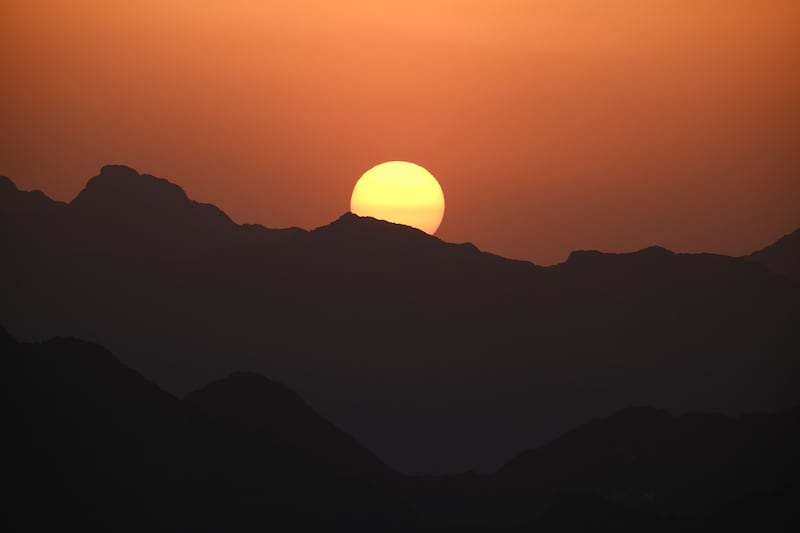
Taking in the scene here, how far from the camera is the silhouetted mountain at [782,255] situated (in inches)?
1310

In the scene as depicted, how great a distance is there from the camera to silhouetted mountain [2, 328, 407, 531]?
28.4m

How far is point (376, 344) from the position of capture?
38625mm

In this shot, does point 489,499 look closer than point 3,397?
No

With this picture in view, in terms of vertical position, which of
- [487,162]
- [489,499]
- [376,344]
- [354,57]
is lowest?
[489,499]

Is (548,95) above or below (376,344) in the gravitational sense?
above

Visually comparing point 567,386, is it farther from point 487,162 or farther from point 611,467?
point 487,162

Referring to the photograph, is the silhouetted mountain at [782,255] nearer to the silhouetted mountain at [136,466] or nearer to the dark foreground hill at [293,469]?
the dark foreground hill at [293,469]

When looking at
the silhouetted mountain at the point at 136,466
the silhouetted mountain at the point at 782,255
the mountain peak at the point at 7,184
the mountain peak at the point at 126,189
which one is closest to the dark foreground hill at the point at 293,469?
the silhouetted mountain at the point at 136,466

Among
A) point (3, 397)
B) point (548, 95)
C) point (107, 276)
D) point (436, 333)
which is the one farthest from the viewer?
point (436, 333)

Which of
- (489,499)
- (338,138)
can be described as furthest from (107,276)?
(489,499)

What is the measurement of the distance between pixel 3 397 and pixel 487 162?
17.6 metres

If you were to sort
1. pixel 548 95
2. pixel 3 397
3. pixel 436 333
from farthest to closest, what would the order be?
pixel 436 333, pixel 548 95, pixel 3 397

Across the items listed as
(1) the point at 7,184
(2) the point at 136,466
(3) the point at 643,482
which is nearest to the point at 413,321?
(3) the point at 643,482

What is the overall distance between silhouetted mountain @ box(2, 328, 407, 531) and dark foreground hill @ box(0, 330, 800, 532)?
0.14ft
